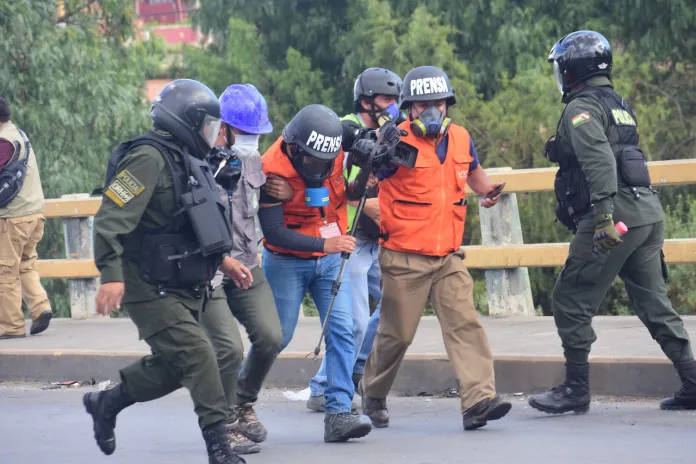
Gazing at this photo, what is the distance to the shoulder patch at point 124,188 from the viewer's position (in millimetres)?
5633

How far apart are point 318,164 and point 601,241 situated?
144 cm

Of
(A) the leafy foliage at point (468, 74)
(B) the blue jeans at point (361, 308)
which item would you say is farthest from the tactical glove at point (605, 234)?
(A) the leafy foliage at point (468, 74)

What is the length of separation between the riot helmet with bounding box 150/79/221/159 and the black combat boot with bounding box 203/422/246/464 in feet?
Result: 3.86

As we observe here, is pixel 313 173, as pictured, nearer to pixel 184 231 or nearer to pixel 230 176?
pixel 230 176

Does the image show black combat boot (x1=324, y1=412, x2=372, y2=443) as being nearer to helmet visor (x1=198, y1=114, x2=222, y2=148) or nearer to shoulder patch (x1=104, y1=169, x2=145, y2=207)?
helmet visor (x1=198, y1=114, x2=222, y2=148)

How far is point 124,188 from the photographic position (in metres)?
5.64

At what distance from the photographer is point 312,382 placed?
7.89m

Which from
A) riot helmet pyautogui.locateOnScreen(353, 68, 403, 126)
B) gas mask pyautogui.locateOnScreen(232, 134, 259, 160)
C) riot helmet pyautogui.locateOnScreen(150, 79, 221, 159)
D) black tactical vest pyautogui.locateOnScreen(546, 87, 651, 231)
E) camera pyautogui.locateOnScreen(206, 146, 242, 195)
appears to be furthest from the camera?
riot helmet pyautogui.locateOnScreen(353, 68, 403, 126)

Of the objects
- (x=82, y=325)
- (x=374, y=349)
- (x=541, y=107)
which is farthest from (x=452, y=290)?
(x=541, y=107)

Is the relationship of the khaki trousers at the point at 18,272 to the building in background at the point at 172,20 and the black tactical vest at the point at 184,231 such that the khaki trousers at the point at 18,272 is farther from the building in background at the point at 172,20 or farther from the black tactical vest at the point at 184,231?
the building in background at the point at 172,20

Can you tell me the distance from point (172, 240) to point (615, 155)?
248 centimetres

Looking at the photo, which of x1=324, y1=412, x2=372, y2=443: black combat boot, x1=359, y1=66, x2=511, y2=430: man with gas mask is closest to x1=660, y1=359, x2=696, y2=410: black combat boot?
x1=359, y1=66, x2=511, y2=430: man with gas mask

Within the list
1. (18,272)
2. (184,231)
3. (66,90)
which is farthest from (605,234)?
(66,90)

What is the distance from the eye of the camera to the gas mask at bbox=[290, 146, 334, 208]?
21.9 feet
